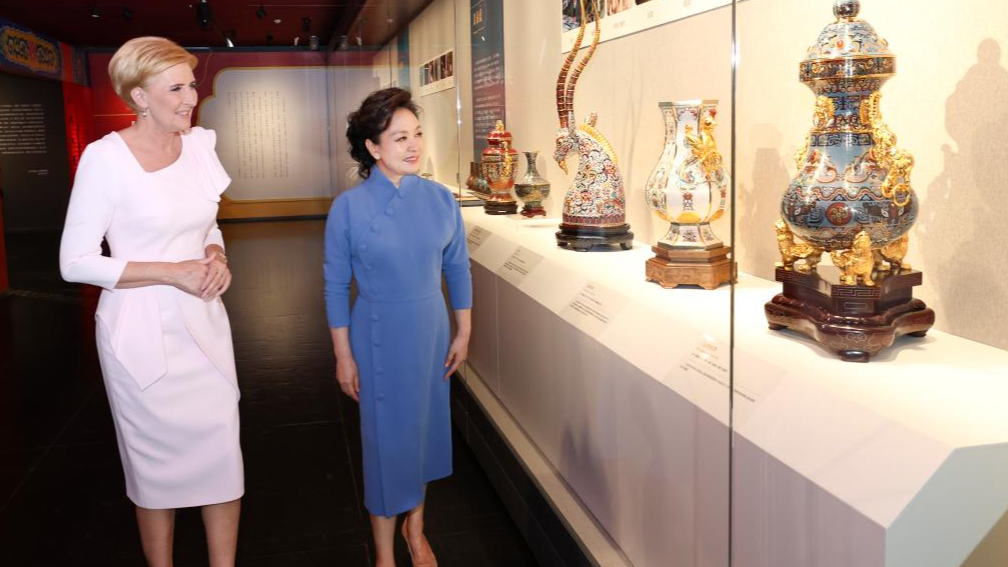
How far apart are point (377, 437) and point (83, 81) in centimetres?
227

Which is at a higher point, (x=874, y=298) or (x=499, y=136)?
(x=499, y=136)

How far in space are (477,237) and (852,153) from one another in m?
2.60

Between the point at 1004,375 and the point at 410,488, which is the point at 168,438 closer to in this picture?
the point at 410,488

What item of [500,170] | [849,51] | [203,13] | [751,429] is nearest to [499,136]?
[500,170]

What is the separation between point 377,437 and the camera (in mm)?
2482

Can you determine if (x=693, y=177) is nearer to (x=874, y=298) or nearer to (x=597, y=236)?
(x=597, y=236)

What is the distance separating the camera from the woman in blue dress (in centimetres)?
236

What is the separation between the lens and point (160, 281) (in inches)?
85.5

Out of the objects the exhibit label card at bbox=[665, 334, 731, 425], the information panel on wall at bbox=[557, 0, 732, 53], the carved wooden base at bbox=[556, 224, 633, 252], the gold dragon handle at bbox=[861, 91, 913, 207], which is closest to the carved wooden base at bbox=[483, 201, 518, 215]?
the information panel on wall at bbox=[557, 0, 732, 53]

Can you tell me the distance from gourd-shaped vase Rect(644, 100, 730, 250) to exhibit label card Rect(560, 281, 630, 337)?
201 mm

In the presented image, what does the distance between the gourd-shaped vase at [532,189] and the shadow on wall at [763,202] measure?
1.67 meters

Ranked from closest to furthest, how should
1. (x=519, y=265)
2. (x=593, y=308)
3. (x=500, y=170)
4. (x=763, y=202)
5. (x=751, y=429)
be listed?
(x=751, y=429) → (x=763, y=202) → (x=593, y=308) → (x=519, y=265) → (x=500, y=170)

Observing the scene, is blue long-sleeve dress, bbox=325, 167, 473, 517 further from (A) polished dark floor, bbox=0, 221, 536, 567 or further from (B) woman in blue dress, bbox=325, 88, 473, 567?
(A) polished dark floor, bbox=0, 221, 536, 567

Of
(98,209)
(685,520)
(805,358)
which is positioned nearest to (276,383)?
(98,209)
